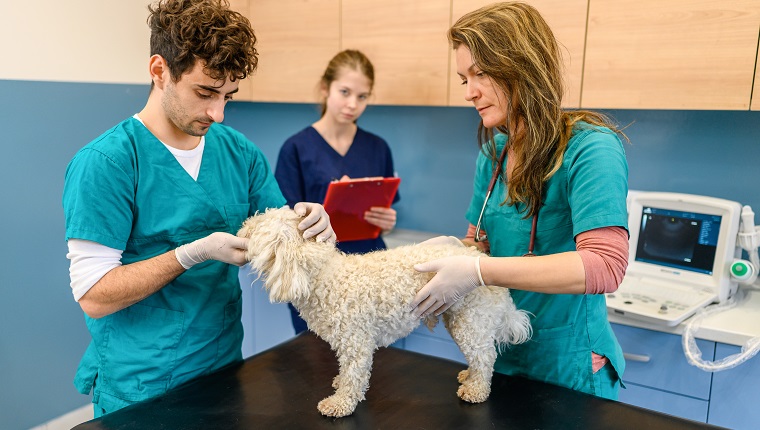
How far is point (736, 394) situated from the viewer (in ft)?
6.10

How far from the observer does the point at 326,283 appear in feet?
3.92

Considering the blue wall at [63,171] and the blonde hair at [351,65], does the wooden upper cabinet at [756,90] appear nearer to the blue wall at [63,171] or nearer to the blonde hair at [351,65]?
the blue wall at [63,171]

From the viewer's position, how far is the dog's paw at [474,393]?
1.26 metres

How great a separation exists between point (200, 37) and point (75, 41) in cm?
179

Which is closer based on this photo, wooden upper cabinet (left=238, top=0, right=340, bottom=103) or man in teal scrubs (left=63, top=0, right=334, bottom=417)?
man in teal scrubs (left=63, top=0, right=334, bottom=417)

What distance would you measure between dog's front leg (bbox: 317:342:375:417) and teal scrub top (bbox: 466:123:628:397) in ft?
1.44

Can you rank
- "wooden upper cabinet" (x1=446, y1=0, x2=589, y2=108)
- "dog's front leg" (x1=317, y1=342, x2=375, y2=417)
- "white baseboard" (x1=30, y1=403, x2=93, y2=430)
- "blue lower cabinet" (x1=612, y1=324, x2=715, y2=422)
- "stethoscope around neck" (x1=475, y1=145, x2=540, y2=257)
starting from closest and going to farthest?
"dog's front leg" (x1=317, y1=342, x2=375, y2=417)
"stethoscope around neck" (x1=475, y1=145, x2=540, y2=257)
"blue lower cabinet" (x1=612, y1=324, x2=715, y2=422)
"wooden upper cabinet" (x1=446, y1=0, x2=589, y2=108)
"white baseboard" (x1=30, y1=403, x2=93, y2=430)

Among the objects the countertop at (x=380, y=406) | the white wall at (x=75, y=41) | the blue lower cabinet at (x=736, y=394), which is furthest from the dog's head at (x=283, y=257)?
the white wall at (x=75, y=41)

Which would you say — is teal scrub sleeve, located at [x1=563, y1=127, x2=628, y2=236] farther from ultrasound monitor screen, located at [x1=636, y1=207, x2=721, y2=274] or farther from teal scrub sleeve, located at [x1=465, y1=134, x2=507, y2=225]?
ultrasound monitor screen, located at [x1=636, y1=207, x2=721, y2=274]

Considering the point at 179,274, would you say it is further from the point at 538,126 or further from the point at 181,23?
the point at 538,126

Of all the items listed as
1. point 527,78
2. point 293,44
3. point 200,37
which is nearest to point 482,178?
point 527,78

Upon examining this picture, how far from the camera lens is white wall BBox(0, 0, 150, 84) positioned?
7.77 ft

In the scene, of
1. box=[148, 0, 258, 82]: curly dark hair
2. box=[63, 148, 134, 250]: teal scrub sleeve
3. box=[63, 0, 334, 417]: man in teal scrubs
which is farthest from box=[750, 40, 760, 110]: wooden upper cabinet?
box=[63, 148, 134, 250]: teal scrub sleeve

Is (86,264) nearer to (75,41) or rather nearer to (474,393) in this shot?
(474,393)
